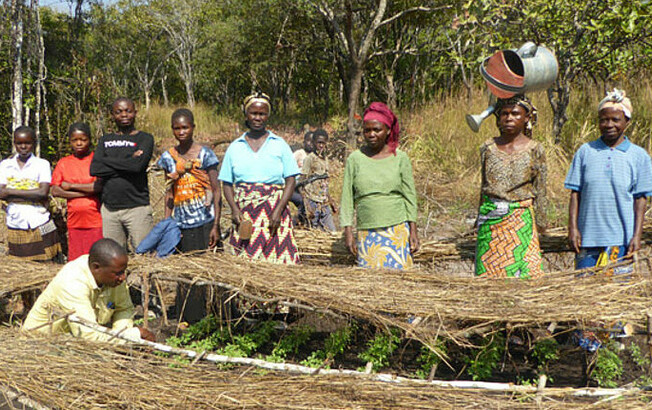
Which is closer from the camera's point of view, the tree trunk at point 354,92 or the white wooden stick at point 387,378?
the white wooden stick at point 387,378

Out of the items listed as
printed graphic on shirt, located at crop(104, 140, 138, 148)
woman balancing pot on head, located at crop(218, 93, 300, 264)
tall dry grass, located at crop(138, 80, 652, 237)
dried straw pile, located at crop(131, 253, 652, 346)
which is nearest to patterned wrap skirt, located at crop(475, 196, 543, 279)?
dried straw pile, located at crop(131, 253, 652, 346)

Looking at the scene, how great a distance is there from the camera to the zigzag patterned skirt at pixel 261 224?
3787 mm

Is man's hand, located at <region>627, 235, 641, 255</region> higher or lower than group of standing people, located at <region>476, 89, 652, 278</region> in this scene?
lower

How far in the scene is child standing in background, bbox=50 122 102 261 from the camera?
13.5 ft

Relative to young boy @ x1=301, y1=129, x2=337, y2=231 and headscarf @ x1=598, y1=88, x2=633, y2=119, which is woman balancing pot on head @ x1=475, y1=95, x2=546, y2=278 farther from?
young boy @ x1=301, y1=129, x2=337, y2=231

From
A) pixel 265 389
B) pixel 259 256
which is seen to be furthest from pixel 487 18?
pixel 265 389

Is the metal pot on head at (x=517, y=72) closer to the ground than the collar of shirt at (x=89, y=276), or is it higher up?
higher up

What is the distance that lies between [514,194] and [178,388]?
2206 mm

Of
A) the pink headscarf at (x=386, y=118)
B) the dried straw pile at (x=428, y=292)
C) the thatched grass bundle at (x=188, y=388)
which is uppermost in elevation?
the pink headscarf at (x=386, y=118)

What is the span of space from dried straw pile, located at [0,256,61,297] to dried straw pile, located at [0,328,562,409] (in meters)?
0.79

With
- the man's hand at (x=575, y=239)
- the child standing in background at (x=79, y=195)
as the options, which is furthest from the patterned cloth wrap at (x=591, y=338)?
the child standing in background at (x=79, y=195)

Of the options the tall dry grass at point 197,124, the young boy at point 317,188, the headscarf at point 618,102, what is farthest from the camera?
the tall dry grass at point 197,124

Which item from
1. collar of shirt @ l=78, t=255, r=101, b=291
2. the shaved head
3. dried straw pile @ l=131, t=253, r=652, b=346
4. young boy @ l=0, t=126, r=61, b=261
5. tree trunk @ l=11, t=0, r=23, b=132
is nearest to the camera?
dried straw pile @ l=131, t=253, r=652, b=346

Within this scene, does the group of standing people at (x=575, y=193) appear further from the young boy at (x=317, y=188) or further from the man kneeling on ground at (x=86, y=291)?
the young boy at (x=317, y=188)
